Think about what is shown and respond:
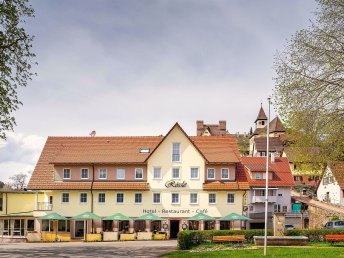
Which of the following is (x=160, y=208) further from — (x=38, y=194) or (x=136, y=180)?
(x=38, y=194)

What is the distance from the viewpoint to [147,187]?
55062mm

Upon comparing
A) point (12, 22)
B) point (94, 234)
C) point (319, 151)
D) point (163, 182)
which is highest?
point (12, 22)

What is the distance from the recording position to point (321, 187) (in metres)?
80.4

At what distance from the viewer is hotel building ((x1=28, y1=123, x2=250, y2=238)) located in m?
54.4

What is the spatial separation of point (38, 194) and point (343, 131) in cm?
3917

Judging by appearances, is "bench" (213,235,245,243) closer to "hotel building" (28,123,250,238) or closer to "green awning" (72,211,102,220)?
"hotel building" (28,123,250,238)

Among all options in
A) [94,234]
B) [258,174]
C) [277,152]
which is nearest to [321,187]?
[258,174]

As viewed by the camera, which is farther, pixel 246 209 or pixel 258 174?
pixel 258 174

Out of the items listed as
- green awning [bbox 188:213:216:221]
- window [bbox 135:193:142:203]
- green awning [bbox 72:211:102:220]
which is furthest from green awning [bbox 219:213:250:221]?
green awning [bbox 72:211:102:220]

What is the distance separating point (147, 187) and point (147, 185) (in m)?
0.29

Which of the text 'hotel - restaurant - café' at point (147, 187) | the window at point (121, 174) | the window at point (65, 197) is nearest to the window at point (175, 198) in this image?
the text 'hotel - restaurant - café' at point (147, 187)

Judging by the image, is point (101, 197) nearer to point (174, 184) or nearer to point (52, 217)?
point (52, 217)

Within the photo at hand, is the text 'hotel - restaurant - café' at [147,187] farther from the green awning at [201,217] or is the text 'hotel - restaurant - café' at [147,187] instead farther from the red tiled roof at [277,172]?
the red tiled roof at [277,172]

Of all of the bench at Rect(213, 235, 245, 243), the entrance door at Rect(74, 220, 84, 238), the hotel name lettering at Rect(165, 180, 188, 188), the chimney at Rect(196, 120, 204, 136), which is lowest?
the entrance door at Rect(74, 220, 84, 238)
